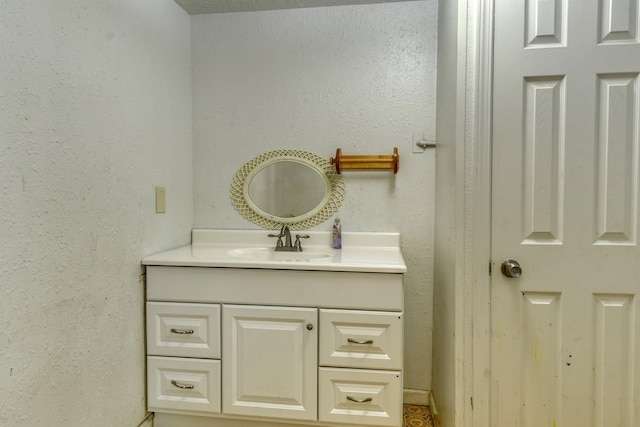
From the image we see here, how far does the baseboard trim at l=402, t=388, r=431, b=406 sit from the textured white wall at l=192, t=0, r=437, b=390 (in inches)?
1.0

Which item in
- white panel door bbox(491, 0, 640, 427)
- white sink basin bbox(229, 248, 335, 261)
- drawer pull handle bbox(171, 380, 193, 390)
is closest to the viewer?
white panel door bbox(491, 0, 640, 427)

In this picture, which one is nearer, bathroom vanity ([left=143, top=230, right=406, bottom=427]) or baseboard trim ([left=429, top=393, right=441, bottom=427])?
bathroom vanity ([left=143, top=230, right=406, bottom=427])

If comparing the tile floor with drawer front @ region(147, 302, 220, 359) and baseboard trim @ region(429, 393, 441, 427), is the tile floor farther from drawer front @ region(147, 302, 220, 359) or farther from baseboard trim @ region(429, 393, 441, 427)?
drawer front @ region(147, 302, 220, 359)

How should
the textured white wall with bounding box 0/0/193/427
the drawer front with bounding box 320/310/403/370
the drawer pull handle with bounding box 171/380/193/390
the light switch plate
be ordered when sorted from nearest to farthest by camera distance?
the textured white wall with bounding box 0/0/193/427
the drawer front with bounding box 320/310/403/370
the drawer pull handle with bounding box 171/380/193/390
the light switch plate

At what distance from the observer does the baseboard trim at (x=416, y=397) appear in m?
1.81

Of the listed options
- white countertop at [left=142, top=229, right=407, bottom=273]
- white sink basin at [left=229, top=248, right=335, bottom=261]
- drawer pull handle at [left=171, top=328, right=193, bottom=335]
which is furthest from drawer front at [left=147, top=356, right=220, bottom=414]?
white sink basin at [left=229, top=248, right=335, bottom=261]

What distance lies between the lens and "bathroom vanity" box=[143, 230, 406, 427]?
1.36m

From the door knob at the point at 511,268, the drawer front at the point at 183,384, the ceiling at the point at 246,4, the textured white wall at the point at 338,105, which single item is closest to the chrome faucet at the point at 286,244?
the textured white wall at the point at 338,105

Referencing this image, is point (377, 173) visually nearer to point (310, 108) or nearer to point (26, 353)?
point (310, 108)

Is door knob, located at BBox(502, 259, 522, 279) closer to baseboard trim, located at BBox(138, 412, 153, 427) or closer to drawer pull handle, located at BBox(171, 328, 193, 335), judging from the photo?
drawer pull handle, located at BBox(171, 328, 193, 335)

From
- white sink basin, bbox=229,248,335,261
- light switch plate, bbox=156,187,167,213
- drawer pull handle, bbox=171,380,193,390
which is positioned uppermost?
light switch plate, bbox=156,187,167,213

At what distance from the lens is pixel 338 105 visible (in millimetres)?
1852

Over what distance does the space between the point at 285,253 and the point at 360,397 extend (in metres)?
0.77

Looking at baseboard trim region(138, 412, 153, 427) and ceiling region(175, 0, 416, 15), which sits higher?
ceiling region(175, 0, 416, 15)
